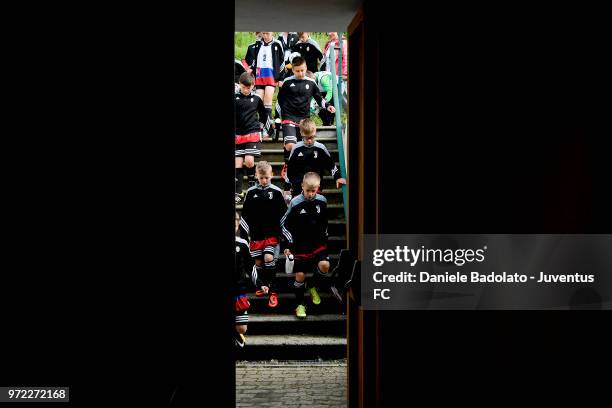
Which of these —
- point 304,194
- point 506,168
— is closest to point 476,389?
point 506,168

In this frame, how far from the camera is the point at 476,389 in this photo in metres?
3.58

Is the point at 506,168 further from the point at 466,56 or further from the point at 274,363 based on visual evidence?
the point at 274,363

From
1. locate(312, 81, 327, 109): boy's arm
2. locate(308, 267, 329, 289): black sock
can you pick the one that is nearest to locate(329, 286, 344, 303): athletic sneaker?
locate(308, 267, 329, 289): black sock

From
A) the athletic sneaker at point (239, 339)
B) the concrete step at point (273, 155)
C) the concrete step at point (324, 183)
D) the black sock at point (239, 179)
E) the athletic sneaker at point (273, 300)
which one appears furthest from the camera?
the concrete step at point (273, 155)

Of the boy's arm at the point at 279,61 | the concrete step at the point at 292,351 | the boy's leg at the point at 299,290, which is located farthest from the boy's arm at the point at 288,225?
the boy's arm at the point at 279,61

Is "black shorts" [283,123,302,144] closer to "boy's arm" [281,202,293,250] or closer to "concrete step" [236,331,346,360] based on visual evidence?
"boy's arm" [281,202,293,250]

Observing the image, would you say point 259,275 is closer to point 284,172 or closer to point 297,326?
point 297,326

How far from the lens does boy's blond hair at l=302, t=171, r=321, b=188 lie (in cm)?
745

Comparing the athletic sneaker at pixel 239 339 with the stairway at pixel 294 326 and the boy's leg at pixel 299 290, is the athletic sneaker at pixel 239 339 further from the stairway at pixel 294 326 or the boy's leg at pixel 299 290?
the boy's leg at pixel 299 290

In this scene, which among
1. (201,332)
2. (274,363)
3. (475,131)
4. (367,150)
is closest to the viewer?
(201,332)

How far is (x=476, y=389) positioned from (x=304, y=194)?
4.15 m

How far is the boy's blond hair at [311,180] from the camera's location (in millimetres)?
7445

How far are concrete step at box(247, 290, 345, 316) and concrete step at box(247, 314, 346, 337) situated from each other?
11.6 inches

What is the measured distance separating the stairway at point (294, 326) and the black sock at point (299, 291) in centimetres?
10
